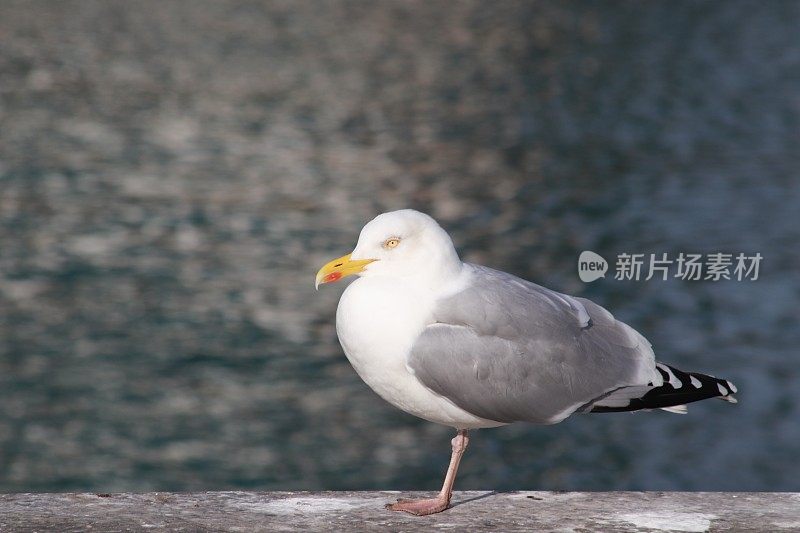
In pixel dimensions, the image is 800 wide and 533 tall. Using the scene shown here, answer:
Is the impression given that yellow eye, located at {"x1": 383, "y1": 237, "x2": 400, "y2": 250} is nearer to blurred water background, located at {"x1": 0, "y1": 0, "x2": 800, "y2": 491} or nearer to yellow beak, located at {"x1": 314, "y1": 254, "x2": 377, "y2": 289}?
yellow beak, located at {"x1": 314, "y1": 254, "x2": 377, "y2": 289}

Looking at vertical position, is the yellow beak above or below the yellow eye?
below

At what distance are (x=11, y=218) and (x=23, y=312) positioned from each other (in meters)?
3.61

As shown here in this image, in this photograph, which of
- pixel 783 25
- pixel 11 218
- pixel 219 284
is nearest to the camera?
pixel 219 284

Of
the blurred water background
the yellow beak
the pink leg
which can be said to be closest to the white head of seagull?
the yellow beak

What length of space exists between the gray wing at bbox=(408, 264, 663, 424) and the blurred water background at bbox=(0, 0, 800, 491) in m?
3.82

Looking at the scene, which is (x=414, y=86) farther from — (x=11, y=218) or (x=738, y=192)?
(x=11, y=218)

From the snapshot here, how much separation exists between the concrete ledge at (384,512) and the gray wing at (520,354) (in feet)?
1.08

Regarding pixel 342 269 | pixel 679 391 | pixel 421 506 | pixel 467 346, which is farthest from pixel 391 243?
pixel 679 391

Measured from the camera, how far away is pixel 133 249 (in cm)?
1299

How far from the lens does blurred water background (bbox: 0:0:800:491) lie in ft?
28.8

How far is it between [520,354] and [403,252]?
1.91 feet

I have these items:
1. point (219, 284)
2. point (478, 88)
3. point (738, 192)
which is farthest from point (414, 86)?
point (219, 284)

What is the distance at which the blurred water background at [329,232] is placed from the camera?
8.77 meters

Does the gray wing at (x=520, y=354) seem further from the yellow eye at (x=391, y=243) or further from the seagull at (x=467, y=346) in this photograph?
the yellow eye at (x=391, y=243)
